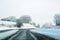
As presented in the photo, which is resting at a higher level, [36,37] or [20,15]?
[20,15]

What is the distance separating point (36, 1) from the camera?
147 cm

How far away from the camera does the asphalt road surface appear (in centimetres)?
136

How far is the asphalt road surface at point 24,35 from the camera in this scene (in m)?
1.36

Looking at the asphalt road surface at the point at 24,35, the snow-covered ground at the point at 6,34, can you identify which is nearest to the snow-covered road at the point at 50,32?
the asphalt road surface at the point at 24,35

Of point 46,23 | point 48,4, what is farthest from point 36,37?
point 48,4

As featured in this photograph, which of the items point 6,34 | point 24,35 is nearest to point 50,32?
point 24,35

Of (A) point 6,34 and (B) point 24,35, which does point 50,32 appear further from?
(A) point 6,34

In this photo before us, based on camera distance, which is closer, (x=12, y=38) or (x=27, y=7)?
(x=12, y=38)

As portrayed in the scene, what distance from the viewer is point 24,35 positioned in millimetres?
1361

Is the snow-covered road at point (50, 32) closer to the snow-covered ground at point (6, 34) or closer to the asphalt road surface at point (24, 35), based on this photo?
the asphalt road surface at point (24, 35)

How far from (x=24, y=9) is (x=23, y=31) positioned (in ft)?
0.85

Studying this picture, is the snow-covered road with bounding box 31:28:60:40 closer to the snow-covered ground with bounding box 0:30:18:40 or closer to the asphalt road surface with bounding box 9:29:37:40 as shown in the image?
the asphalt road surface with bounding box 9:29:37:40

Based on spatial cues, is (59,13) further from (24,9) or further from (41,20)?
(24,9)

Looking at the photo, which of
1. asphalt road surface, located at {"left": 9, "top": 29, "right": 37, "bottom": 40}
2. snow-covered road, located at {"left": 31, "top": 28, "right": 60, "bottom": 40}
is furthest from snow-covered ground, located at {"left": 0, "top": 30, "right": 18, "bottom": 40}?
snow-covered road, located at {"left": 31, "top": 28, "right": 60, "bottom": 40}
